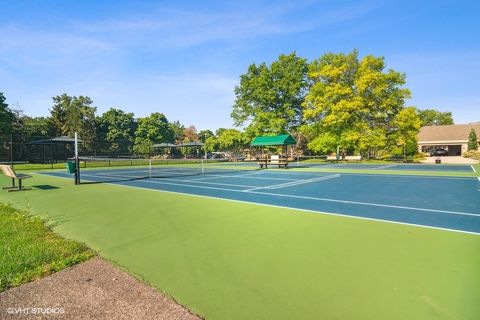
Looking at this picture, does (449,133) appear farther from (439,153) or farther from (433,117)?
(433,117)

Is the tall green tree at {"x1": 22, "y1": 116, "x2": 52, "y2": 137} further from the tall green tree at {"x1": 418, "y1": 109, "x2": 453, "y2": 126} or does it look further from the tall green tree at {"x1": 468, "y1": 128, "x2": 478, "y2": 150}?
the tall green tree at {"x1": 418, "y1": 109, "x2": 453, "y2": 126}

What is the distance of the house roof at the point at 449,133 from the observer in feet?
173

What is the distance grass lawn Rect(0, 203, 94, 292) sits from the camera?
3553 millimetres

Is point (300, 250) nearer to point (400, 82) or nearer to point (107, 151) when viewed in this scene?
point (107, 151)

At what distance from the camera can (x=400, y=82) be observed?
36.4 meters

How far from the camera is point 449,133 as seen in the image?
54.5 meters

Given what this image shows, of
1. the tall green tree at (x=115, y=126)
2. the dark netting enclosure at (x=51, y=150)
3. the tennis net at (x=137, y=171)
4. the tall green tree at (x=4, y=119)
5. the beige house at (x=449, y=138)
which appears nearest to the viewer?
the tennis net at (x=137, y=171)

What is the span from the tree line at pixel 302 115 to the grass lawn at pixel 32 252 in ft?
87.3

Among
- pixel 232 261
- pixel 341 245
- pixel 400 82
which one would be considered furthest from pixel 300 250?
pixel 400 82

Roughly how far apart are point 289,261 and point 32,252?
3.47 meters

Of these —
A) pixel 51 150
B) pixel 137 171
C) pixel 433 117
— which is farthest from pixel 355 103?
pixel 433 117

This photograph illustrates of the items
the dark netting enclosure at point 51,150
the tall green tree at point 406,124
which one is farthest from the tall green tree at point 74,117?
the tall green tree at point 406,124

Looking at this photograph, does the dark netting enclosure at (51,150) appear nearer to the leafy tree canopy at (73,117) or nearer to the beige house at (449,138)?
the leafy tree canopy at (73,117)

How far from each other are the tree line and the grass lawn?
26.6 meters
